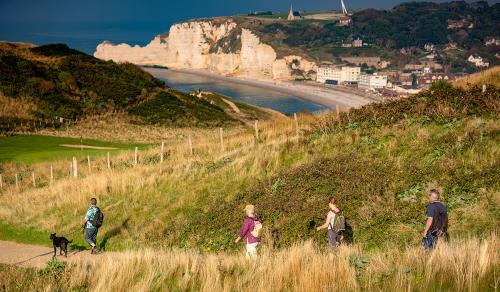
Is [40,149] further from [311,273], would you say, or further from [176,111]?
[311,273]

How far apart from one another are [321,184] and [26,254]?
384 inches

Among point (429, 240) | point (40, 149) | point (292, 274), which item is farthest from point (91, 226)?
point (40, 149)

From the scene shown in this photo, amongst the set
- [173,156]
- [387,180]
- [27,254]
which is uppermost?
[387,180]

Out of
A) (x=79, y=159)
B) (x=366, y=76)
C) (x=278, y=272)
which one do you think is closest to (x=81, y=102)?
(x=79, y=159)

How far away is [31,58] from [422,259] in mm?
77593

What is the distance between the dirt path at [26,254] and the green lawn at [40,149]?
1829 cm

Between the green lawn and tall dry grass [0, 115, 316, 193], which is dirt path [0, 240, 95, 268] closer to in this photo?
tall dry grass [0, 115, 316, 193]

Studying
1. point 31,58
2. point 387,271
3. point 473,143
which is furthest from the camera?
point 31,58

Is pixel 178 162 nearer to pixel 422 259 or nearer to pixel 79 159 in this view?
pixel 79 159

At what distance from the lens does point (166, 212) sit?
57.6 ft

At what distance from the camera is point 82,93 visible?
67938 millimetres

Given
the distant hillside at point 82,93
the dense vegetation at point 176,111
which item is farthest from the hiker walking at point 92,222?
the dense vegetation at point 176,111

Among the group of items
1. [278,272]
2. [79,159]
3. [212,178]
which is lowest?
[79,159]

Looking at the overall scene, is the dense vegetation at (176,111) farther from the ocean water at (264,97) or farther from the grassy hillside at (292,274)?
the grassy hillside at (292,274)
